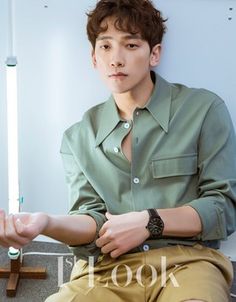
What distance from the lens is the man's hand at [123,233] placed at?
118 centimetres

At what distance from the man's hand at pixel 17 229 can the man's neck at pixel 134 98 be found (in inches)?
18.6

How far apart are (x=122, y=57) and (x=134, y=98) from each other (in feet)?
0.47

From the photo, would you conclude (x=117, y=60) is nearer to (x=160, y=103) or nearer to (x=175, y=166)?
(x=160, y=103)

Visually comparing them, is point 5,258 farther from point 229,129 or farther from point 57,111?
point 229,129

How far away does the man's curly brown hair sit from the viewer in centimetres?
124

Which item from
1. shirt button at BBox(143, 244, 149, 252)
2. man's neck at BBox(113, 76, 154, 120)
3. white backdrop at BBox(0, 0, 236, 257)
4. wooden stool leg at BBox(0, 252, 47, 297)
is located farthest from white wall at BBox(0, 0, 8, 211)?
shirt button at BBox(143, 244, 149, 252)

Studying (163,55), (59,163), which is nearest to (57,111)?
(59,163)

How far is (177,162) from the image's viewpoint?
1278 mm

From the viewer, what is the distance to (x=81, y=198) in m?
1.33

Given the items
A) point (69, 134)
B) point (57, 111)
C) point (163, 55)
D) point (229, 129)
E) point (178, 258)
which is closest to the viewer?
point (178, 258)

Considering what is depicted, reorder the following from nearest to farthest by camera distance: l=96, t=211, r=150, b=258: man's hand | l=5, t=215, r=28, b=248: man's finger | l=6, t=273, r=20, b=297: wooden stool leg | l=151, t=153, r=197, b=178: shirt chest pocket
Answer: l=5, t=215, r=28, b=248: man's finger < l=96, t=211, r=150, b=258: man's hand < l=151, t=153, r=197, b=178: shirt chest pocket < l=6, t=273, r=20, b=297: wooden stool leg

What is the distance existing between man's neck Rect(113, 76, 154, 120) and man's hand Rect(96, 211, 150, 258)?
0.32m

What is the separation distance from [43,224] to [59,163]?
730mm

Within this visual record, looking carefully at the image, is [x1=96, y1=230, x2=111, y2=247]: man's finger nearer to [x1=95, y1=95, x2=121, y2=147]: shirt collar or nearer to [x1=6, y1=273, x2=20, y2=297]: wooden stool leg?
[x1=95, y1=95, x2=121, y2=147]: shirt collar
